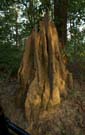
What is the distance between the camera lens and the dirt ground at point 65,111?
8279 mm

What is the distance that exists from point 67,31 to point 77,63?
1.35 meters

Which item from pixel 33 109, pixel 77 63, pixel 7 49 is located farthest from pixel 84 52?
pixel 33 109

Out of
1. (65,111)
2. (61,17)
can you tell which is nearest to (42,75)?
(65,111)

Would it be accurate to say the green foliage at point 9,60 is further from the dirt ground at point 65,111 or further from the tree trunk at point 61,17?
the tree trunk at point 61,17

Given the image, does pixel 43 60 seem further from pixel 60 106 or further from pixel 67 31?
pixel 67 31

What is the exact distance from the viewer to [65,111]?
8.66m

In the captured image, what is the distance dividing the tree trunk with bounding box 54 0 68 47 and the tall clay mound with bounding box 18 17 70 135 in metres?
1.79

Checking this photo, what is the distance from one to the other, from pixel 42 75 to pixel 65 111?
1076 mm

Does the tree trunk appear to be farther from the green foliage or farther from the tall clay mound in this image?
the tall clay mound

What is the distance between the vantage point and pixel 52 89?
8836mm

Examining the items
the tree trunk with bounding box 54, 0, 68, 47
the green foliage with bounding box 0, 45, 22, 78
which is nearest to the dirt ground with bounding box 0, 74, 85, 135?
the green foliage with bounding box 0, 45, 22, 78

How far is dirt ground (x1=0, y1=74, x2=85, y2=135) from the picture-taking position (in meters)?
8.28

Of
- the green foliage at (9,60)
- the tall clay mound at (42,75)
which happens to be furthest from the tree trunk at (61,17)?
the tall clay mound at (42,75)

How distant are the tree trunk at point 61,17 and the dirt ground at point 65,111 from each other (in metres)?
1.82
